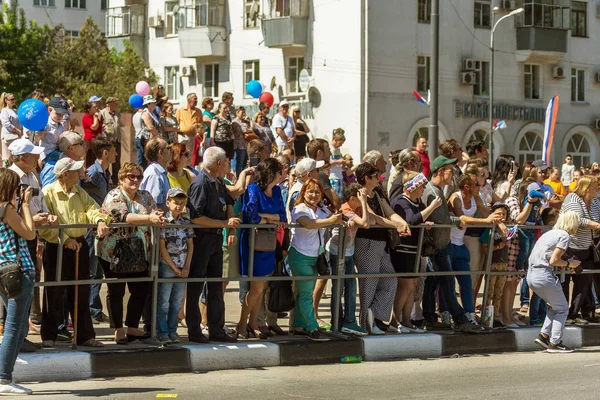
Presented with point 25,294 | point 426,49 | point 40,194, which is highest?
point 426,49

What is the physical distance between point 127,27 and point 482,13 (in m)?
19.5

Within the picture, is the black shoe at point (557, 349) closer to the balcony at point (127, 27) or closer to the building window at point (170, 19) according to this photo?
the building window at point (170, 19)

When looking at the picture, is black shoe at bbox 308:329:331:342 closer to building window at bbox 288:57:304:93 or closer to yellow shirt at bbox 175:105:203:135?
yellow shirt at bbox 175:105:203:135

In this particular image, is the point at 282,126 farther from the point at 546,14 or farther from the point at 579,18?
the point at 579,18

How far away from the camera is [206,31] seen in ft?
164

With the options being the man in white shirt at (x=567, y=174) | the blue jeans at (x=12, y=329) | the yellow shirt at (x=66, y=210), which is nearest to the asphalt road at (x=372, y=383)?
the blue jeans at (x=12, y=329)

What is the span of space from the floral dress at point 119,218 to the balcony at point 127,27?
151 ft

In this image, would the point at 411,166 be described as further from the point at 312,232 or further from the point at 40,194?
the point at 40,194

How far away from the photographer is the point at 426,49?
43.8 metres

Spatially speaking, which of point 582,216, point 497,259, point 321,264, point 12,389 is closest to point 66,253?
point 12,389

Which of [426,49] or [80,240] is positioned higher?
[426,49]

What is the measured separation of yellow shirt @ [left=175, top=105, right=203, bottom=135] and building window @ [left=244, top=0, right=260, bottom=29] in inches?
1115

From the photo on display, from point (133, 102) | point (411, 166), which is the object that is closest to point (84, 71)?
point (133, 102)

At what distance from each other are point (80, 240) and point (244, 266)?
1.76 meters
